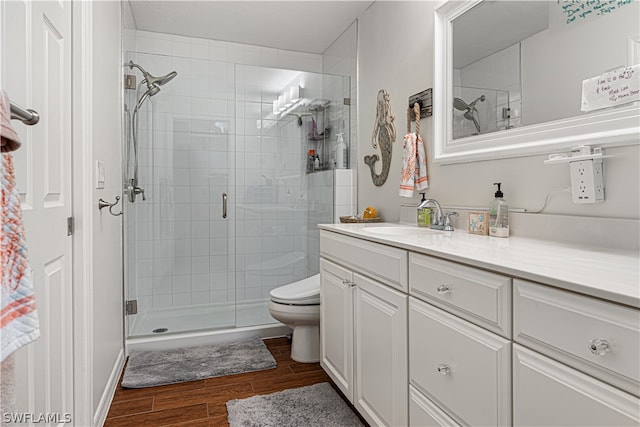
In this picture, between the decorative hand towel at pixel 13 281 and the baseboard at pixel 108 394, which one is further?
the baseboard at pixel 108 394

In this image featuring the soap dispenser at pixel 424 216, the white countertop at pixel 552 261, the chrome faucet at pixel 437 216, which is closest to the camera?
the white countertop at pixel 552 261

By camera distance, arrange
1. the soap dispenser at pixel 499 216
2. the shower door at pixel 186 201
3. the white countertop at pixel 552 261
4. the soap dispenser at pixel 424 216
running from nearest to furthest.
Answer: the white countertop at pixel 552 261, the soap dispenser at pixel 499 216, the soap dispenser at pixel 424 216, the shower door at pixel 186 201

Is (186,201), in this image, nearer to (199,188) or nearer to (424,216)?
(199,188)

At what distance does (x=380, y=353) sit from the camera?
1.45 meters

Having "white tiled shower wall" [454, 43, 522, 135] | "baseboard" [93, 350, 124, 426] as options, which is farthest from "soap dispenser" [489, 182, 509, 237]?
"baseboard" [93, 350, 124, 426]

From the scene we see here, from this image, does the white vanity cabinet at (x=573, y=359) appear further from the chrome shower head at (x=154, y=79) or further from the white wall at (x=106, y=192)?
the chrome shower head at (x=154, y=79)

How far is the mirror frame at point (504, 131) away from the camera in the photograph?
1.12 metres

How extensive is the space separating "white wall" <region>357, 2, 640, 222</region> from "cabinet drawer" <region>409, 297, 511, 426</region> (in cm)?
60

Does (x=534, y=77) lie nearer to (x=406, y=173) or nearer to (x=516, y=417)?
(x=406, y=173)

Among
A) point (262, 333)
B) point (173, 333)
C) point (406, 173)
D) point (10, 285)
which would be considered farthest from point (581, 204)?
point (173, 333)

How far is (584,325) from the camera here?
2.31ft

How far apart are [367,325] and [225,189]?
1782 millimetres

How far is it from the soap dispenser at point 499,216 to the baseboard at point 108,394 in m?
1.77

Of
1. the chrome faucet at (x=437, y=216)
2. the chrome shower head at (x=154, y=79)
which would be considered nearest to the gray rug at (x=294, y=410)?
the chrome faucet at (x=437, y=216)
